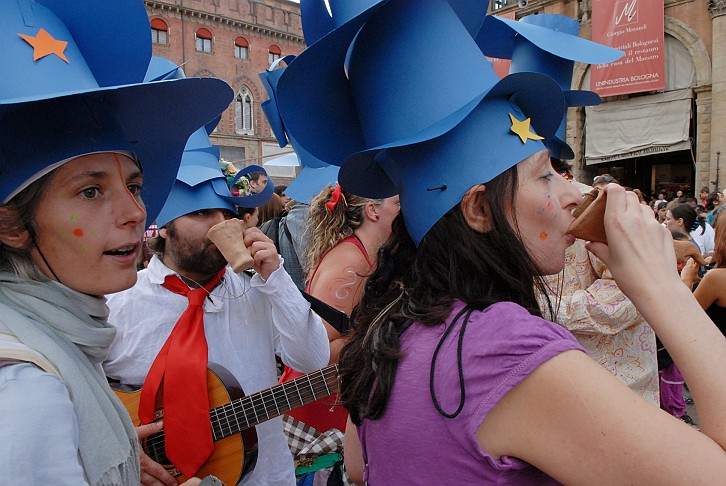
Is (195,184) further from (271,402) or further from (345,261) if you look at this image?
(271,402)

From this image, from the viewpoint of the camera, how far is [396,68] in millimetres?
1374

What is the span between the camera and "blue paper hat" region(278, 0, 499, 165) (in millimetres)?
1315

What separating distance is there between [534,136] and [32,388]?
3.88 feet

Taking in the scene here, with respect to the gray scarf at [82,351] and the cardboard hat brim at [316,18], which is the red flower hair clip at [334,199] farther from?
the gray scarf at [82,351]

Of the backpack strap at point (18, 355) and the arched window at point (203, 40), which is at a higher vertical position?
the arched window at point (203, 40)

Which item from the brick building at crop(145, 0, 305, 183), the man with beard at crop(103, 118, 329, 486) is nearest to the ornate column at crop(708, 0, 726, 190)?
the man with beard at crop(103, 118, 329, 486)

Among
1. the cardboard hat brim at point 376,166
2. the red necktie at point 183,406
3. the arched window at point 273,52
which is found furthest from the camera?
the arched window at point 273,52

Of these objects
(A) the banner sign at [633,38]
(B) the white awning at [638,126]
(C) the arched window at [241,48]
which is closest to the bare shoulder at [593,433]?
(A) the banner sign at [633,38]

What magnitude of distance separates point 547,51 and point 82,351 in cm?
171

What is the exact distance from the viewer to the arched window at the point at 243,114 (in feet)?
114

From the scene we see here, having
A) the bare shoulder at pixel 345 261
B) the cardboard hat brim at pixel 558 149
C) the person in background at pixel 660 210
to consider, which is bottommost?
the person in background at pixel 660 210

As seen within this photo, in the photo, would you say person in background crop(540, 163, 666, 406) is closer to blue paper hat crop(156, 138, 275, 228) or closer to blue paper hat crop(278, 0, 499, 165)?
blue paper hat crop(278, 0, 499, 165)

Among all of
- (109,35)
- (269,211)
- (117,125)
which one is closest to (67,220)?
(117,125)

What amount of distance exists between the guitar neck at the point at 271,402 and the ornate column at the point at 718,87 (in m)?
17.6
